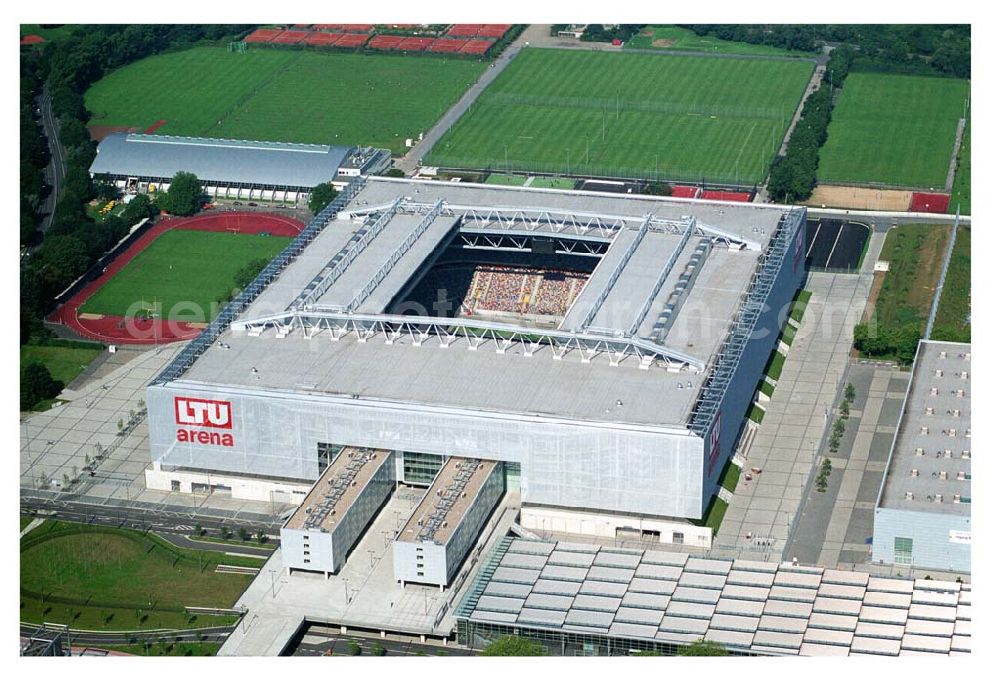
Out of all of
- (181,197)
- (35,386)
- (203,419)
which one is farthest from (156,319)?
(203,419)

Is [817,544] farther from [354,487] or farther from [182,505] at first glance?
[182,505]

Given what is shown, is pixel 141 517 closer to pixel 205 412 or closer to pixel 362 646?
pixel 205 412

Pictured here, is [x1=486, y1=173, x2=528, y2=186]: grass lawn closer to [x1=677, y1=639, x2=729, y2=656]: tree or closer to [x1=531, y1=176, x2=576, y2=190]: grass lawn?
[x1=531, y1=176, x2=576, y2=190]: grass lawn

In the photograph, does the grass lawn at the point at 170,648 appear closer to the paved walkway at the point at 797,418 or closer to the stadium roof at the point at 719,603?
the stadium roof at the point at 719,603

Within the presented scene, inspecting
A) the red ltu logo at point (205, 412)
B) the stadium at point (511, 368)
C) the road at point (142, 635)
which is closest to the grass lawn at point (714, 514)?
the stadium at point (511, 368)

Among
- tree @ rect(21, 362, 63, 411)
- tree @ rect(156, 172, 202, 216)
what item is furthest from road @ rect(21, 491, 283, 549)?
tree @ rect(156, 172, 202, 216)

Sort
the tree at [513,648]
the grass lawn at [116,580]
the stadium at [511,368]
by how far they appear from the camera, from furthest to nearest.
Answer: the stadium at [511,368] → the grass lawn at [116,580] → the tree at [513,648]
